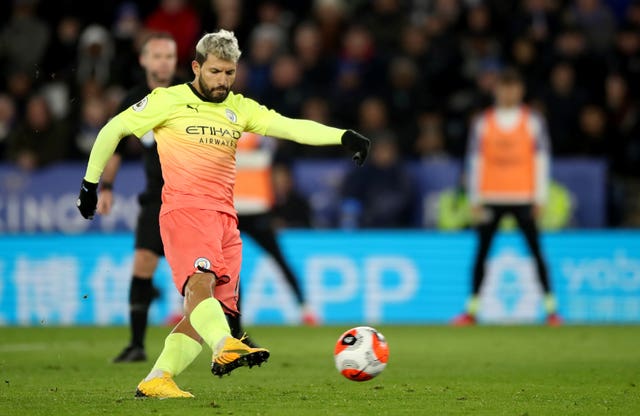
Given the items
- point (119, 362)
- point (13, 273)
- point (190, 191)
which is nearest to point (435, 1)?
point (13, 273)

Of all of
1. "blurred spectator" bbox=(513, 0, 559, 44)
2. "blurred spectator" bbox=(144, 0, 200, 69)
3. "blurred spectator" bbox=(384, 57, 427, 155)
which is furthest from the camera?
"blurred spectator" bbox=(144, 0, 200, 69)

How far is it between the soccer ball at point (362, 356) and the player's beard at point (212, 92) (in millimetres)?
1541

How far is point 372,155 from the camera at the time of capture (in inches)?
595

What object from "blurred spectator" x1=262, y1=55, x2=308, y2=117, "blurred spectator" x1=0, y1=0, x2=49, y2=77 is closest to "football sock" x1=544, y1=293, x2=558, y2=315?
"blurred spectator" x1=262, y1=55, x2=308, y2=117

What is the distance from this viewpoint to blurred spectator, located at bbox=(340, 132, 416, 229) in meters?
14.7

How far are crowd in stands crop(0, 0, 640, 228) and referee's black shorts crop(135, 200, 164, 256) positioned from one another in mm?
5907

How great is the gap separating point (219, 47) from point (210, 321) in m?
1.42

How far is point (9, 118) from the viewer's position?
54.0ft

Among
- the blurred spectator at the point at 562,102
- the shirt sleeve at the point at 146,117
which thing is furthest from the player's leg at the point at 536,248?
the shirt sleeve at the point at 146,117

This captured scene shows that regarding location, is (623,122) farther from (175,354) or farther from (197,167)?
(175,354)

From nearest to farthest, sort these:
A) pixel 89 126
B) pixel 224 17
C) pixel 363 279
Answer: pixel 363 279, pixel 89 126, pixel 224 17

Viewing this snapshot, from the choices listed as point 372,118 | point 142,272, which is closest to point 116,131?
point 142,272

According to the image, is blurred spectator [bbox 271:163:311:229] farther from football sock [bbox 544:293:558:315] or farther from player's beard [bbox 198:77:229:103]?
player's beard [bbox 198:77:229:103]

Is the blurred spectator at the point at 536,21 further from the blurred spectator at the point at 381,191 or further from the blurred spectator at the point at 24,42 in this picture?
the blurred spectator at the point at 24,42
